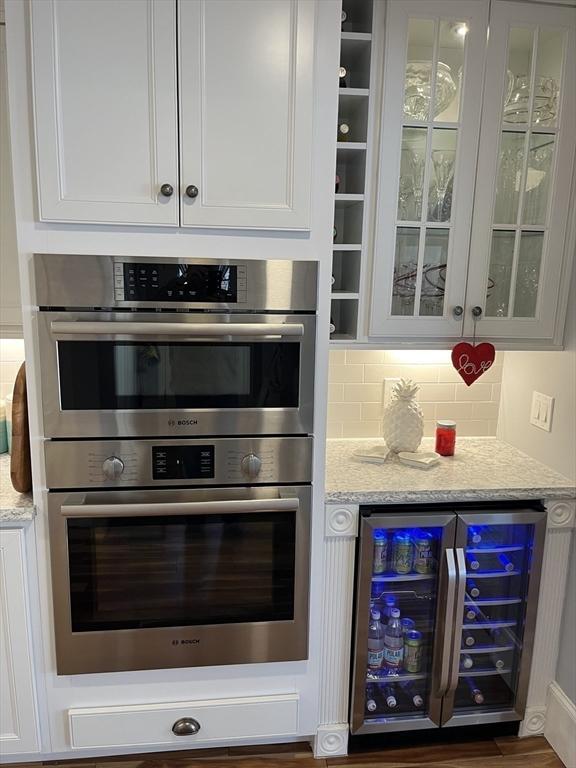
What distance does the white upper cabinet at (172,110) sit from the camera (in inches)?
60.6

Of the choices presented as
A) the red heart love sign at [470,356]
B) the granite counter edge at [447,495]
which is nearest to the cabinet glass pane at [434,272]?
the red heart love sign at [470,356]

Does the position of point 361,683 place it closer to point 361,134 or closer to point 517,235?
point 517,235

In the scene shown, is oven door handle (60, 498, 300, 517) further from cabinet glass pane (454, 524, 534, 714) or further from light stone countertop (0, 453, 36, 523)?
cabinet glass pane (454, 524, 534, 714)

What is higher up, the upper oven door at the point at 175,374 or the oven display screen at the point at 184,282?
the oven display screen at the point at 184,282

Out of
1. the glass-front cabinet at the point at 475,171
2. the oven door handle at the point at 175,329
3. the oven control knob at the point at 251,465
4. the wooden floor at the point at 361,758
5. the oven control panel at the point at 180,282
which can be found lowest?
the wooden floor at the point at 361,758

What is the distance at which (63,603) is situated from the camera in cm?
179

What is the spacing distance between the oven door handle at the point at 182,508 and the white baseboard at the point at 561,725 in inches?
46.6

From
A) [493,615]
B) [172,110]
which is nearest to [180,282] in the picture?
[172,110]

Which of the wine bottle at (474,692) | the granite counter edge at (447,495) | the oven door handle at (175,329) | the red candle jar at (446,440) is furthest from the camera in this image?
the red candle jar at (446,440)

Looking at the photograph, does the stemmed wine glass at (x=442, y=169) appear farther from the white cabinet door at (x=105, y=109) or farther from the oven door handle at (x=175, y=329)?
the white cabinet door at (x=105, y=109)

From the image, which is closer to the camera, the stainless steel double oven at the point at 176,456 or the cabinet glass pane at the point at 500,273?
the stainless steel double oven at the point at 176,456

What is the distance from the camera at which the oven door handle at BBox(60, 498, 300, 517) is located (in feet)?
5.65

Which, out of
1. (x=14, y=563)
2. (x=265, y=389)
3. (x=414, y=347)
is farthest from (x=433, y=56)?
(x=14, y=563)

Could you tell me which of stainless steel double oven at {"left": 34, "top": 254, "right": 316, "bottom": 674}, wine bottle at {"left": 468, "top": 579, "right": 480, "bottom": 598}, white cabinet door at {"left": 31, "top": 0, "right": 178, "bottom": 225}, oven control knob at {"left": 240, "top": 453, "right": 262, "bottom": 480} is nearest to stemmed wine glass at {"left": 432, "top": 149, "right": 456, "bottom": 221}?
stainless steel double oven at {"left": 34, "top": 254, "right": 316, "bottom": 674}
